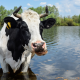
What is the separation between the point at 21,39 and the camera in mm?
4695

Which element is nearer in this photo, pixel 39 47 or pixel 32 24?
pixel 39 47

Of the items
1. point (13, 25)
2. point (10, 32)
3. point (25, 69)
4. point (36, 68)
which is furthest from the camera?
point (36, 68)

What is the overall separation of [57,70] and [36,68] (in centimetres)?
100

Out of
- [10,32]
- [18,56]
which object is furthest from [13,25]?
[18,56]

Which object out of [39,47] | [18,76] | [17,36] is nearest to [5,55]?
[17,36]

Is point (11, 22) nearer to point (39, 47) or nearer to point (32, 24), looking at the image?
point (32, 24)

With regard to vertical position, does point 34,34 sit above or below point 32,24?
below

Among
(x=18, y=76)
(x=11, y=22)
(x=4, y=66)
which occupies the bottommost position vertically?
(x=18, y=76)

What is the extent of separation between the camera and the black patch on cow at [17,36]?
4.42 metres

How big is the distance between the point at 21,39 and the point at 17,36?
0.25m

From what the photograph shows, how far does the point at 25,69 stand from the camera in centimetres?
578

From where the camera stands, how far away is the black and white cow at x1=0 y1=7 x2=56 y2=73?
407 centimetres

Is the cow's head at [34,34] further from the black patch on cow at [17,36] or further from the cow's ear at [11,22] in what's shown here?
the cow's ear at [11,22]

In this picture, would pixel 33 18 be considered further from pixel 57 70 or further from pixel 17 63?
pixel 57 70
